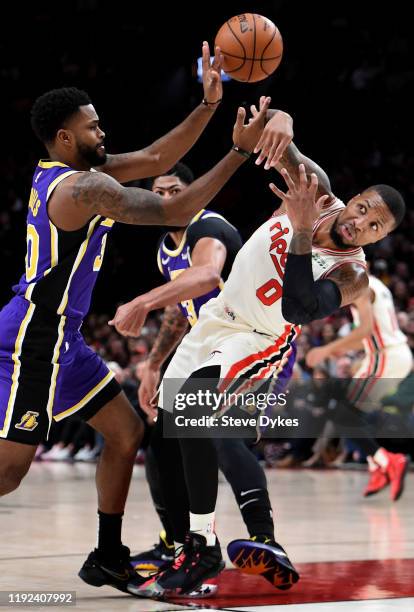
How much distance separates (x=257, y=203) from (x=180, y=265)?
1327 cm

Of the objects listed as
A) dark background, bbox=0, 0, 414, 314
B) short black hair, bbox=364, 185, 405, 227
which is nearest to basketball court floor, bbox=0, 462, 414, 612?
short black hair, bbox=364, 185, 405, 227

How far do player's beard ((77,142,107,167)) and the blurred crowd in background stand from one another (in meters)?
12.4

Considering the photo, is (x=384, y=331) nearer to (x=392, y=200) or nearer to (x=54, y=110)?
(x=392, y=200)

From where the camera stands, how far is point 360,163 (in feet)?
62.1

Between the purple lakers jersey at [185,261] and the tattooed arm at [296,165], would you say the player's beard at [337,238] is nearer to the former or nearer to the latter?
the tattooed arm at [296,165]

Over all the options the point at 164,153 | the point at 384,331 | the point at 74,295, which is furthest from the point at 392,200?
the point at 384,331

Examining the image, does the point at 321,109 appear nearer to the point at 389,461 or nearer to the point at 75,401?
the point at 389,461

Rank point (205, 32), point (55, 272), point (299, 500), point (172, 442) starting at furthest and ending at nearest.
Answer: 1. point (205, 32)
2. point (299, 500)
3. point (172, 442)
4. point (55, 272)

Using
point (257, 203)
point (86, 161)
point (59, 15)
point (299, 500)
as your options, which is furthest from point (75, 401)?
point (59, 15)

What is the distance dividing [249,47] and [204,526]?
217 centimetres

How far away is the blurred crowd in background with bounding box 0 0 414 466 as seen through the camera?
18.7m

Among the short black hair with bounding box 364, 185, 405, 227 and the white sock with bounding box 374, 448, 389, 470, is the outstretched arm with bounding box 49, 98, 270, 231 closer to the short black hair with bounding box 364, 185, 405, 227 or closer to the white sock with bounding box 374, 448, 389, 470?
the short black hair with bounding box 364, 185, 405, 227

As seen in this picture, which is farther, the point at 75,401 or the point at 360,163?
the point at 360,163

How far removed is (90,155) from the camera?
4.36 meters
